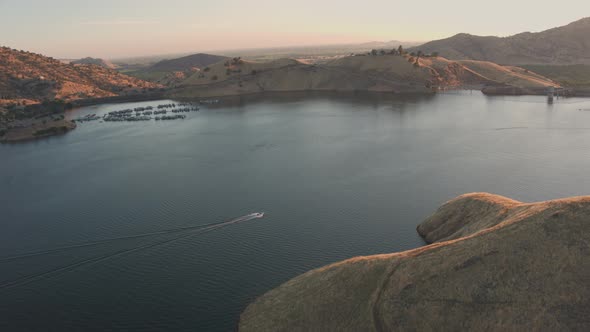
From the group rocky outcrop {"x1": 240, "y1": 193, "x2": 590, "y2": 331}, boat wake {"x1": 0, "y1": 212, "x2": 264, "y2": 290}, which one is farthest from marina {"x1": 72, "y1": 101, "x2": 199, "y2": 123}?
rocky outcrop {"x1": 240, "y1": 193, "x2": 590, "y2": 331}

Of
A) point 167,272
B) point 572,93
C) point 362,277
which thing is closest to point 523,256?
point 362,277

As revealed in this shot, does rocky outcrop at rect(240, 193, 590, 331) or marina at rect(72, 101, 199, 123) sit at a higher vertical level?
marina at rect(72, 101, 199, 123)

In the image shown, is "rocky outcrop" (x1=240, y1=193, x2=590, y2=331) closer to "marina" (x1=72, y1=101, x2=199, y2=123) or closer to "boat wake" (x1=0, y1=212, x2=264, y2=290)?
"boat wake" (x1=0, y1=212, x2=264, y2=290)

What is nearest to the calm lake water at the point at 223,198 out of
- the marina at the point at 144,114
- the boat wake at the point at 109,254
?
the boat wake at the point at 109,254

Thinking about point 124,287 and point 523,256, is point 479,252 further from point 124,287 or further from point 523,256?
point 124,287

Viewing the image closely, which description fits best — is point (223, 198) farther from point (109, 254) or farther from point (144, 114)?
point (144, 114)

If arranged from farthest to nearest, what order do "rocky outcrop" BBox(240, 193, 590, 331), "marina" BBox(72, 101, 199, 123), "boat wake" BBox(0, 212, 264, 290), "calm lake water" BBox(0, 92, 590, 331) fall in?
"marina" BBox(72, 101, 199, 123) → "boat wake" BBox(0, 212, 264, 290) → "calm lake water" BBox(0, 92, 590, 331) → "rocky outcrop" BBox(240, 193, 590, 331)
